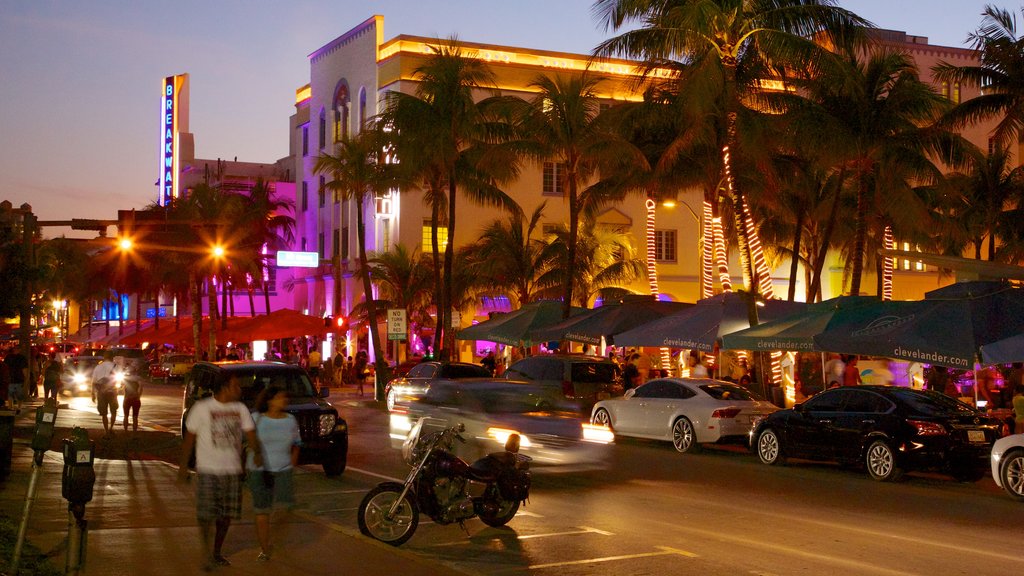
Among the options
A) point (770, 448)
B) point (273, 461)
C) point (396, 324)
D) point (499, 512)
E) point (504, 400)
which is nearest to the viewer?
point (273, 461)

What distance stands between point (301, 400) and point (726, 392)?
373 inches

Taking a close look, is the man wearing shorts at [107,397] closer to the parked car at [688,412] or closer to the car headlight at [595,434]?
the parked car at [688,412]

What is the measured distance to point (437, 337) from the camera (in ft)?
129

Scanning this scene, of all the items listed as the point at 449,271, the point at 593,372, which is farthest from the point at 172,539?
the point at 449,271

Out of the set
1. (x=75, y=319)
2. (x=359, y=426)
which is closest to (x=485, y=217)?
(x=359, y=426)

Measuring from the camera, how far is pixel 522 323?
117 ft

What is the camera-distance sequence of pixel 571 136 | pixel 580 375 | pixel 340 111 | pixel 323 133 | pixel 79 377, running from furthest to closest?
pixel 323 133
pixel 340 111
pixel 79 377
pixel 571 136
pixel 580 375

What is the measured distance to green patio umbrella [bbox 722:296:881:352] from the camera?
22375 mm

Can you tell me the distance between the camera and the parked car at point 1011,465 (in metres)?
15.7

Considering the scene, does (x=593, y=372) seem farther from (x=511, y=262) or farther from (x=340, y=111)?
(x=340, y=111)

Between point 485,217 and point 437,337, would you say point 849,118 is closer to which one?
point 437,337

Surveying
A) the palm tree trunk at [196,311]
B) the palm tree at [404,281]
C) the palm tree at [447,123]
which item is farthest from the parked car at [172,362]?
the palm tree at [447,123]

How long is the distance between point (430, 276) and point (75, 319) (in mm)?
119566

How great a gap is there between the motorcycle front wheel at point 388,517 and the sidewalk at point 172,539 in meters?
0.22
